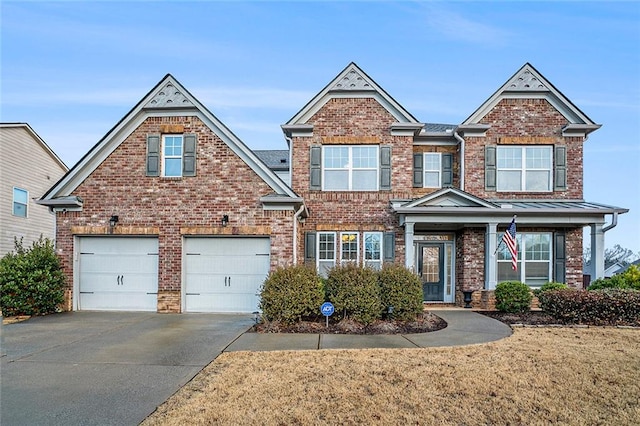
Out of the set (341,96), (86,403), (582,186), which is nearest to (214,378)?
(86,403)

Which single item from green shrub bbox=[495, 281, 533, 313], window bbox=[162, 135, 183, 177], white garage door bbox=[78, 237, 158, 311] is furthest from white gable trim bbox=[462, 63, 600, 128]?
white garage door bbox=[78, 237, 158, 311]

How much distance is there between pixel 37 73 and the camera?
44.4 feet

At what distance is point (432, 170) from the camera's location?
16.5 meters

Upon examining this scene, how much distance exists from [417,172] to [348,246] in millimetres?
3735

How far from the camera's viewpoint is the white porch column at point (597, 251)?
48.2 ft

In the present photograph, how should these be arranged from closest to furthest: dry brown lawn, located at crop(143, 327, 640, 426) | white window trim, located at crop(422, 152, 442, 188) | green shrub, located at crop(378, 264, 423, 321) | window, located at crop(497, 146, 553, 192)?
dry brown lawn, located at crop(143, 327, 640, 426), green shrub, located at crop(378, 264, 423, 321), window, located at crop(497, 146, 553, 192), white window trim, located at crop(422, 152, 442, 188)

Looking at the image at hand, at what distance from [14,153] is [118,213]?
10.7 metres

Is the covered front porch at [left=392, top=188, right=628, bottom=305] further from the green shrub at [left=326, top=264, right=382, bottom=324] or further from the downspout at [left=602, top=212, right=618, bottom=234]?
the green shrub at [left=326, top=264, right=382, bottom=324]

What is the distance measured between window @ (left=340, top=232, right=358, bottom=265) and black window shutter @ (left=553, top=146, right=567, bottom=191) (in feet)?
24.0

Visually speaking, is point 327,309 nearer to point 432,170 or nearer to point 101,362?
point 101,362

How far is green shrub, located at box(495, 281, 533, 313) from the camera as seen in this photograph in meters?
13.6

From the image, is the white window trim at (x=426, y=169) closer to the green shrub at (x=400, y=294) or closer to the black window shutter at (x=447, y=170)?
the black window shutter at (x=447, y=170)

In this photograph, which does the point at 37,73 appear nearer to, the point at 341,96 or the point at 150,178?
the point at 150,178

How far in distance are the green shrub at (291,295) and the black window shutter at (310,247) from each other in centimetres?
427
